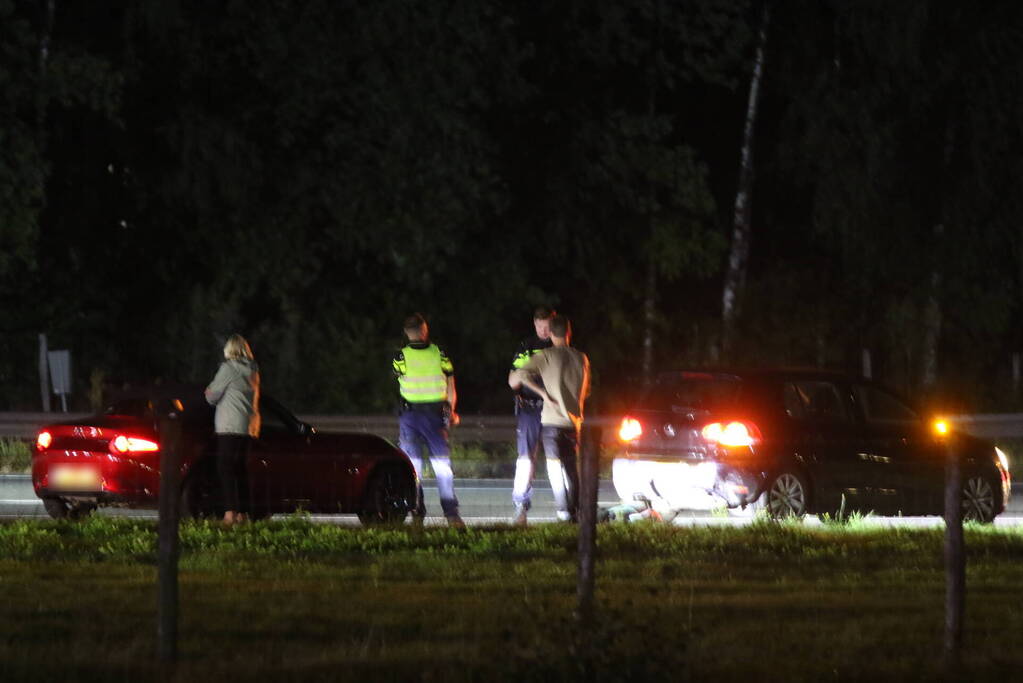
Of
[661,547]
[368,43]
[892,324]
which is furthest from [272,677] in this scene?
[892,324]

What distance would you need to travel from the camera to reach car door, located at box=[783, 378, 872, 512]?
16.8 m

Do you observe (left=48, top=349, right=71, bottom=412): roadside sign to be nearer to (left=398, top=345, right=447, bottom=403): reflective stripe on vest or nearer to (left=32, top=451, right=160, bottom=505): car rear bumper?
(left=32, top=451, right=160, bottom=505): car rear bumper

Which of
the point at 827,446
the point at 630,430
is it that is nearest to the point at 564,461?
the point at 630,430

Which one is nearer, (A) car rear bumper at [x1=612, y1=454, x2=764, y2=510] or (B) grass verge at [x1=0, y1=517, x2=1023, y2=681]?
(B) grass verge at [x1=0, y1=517, x2=1023, y2=681]

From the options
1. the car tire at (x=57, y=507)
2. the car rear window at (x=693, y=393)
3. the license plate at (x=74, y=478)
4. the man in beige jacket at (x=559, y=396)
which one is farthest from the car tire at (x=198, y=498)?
the car rear window at (x=693, y=393)

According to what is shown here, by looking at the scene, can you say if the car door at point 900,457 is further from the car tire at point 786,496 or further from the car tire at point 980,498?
the car tire at point 786,496

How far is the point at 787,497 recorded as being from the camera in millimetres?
16734

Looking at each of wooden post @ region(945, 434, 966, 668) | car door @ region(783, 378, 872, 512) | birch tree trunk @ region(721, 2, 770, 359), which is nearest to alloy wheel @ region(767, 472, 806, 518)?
car door @ region(783, 378, 872, 512)

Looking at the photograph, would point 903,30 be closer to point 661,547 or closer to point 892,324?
point 892,324

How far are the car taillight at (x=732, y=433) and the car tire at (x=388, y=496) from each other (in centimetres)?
242

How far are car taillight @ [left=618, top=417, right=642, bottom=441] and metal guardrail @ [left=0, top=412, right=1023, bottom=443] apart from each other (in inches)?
356

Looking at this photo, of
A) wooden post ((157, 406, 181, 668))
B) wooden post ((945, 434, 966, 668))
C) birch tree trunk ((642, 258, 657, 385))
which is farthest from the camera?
birch tree trunk ((642, 258, 657, 385))

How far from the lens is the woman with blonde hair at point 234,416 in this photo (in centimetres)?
1594

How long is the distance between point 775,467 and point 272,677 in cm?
825
